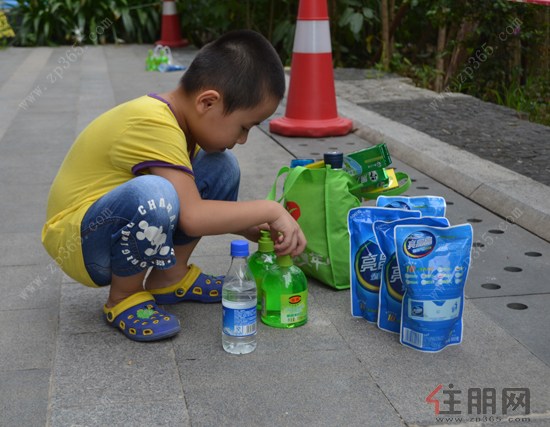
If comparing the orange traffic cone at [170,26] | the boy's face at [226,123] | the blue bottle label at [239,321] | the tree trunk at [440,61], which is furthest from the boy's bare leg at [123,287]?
the orange traffic cone at [170,26]

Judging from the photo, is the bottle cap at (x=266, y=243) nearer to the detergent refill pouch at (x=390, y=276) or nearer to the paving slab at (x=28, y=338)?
the detergent refill pouch at (x=390, y=276)

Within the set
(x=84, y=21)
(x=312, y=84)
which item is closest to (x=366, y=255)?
(x=312, y=84)

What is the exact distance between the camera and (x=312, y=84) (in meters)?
5.69

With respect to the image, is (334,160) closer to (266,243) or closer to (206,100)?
(266,243)

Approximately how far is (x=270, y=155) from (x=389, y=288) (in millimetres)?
2682

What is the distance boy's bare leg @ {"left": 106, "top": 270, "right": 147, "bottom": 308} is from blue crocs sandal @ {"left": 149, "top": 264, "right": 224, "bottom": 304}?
0.64 ft

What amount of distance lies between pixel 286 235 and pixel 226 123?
0.39m

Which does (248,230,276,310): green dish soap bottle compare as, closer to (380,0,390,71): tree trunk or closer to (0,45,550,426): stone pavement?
(0,45,550,426): stone pavement

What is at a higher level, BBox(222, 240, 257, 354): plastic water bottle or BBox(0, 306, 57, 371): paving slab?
BBox(222, 240, 257, 354): plastic water bottle

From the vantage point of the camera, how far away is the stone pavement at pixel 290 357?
7.04ft

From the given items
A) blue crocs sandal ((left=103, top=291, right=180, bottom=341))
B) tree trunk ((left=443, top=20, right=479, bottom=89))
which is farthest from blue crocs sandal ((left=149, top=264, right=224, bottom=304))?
tree trunk ((left=443, top=20, right=479, bottom=89))

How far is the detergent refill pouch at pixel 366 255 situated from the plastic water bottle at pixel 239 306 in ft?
1.19

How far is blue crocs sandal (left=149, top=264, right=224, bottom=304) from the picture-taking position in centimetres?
289

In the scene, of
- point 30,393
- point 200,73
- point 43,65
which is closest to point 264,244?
point 200,73
